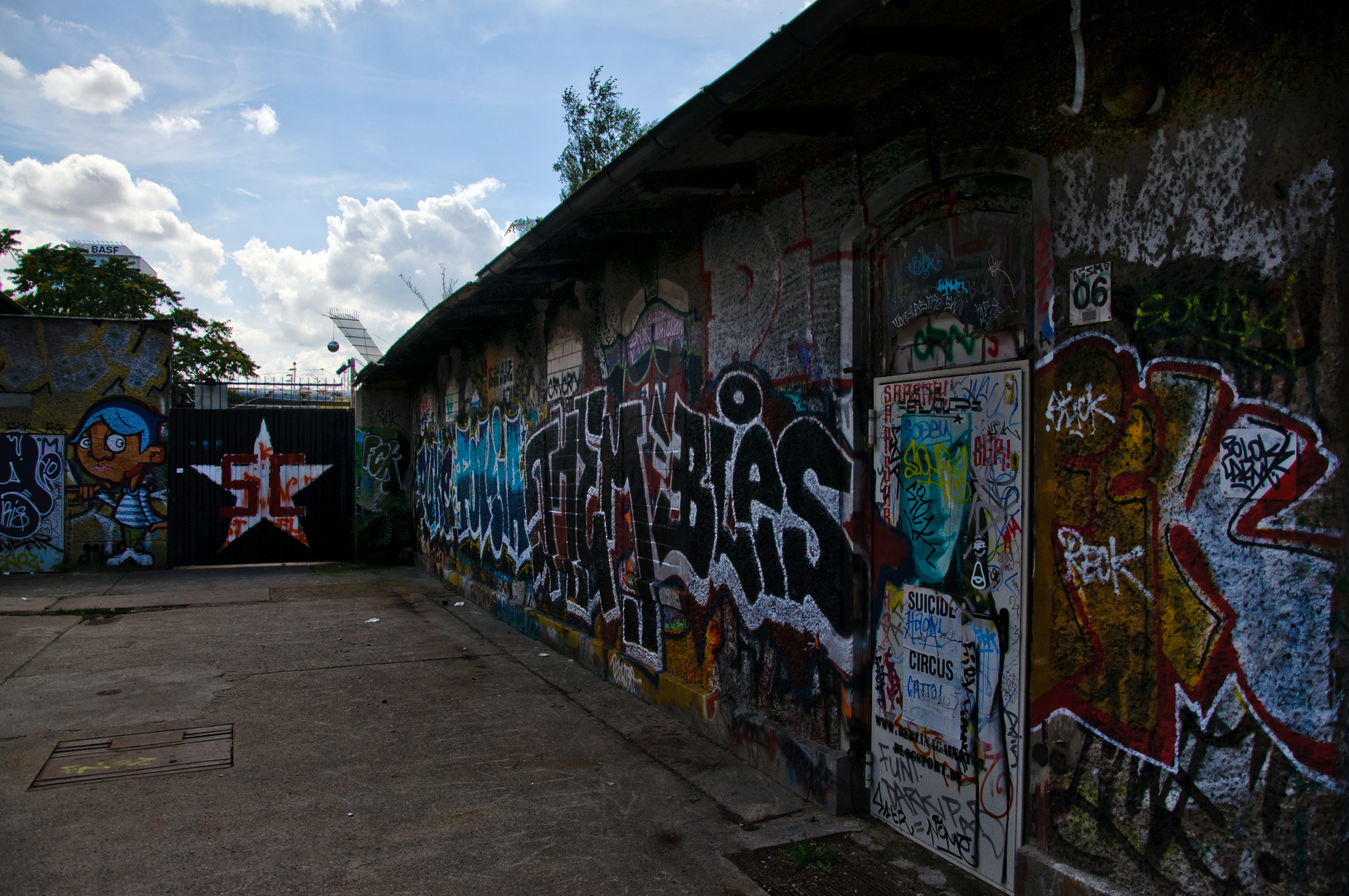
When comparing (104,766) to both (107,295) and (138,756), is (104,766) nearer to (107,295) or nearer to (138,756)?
(138,756)

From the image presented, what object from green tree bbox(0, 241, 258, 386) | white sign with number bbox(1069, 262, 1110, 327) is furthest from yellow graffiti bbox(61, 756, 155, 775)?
green tree bbox(0, 241, 258, 386)

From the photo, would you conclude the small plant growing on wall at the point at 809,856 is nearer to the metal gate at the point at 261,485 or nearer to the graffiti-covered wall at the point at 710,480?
the graffiti-covered wall at the point at 710,480

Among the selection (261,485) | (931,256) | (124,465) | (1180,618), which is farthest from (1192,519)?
(124,465)

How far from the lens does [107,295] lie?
29234mm

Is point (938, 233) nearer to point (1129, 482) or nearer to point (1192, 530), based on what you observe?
point (1129, 482)

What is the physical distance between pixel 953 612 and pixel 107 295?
3293 cm

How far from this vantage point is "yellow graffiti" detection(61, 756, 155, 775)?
492 cm

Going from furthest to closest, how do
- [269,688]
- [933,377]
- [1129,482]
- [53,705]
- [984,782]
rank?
1. [269,688]
2. [53,705]
3. [933,377]
4. [984,782]
5. [1129,482]

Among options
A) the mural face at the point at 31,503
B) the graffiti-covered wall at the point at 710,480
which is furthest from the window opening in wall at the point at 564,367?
the mural face at the point at 31,503

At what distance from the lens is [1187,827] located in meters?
2.72

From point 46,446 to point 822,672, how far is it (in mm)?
13149

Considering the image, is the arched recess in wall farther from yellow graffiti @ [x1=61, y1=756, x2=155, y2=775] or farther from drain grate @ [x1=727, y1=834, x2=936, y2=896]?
yellow graffiti @ [x1=61, y1=756, x2=155, y2=775]

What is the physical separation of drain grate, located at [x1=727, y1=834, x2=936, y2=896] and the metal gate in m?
12.4

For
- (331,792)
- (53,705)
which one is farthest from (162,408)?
(331,792)
